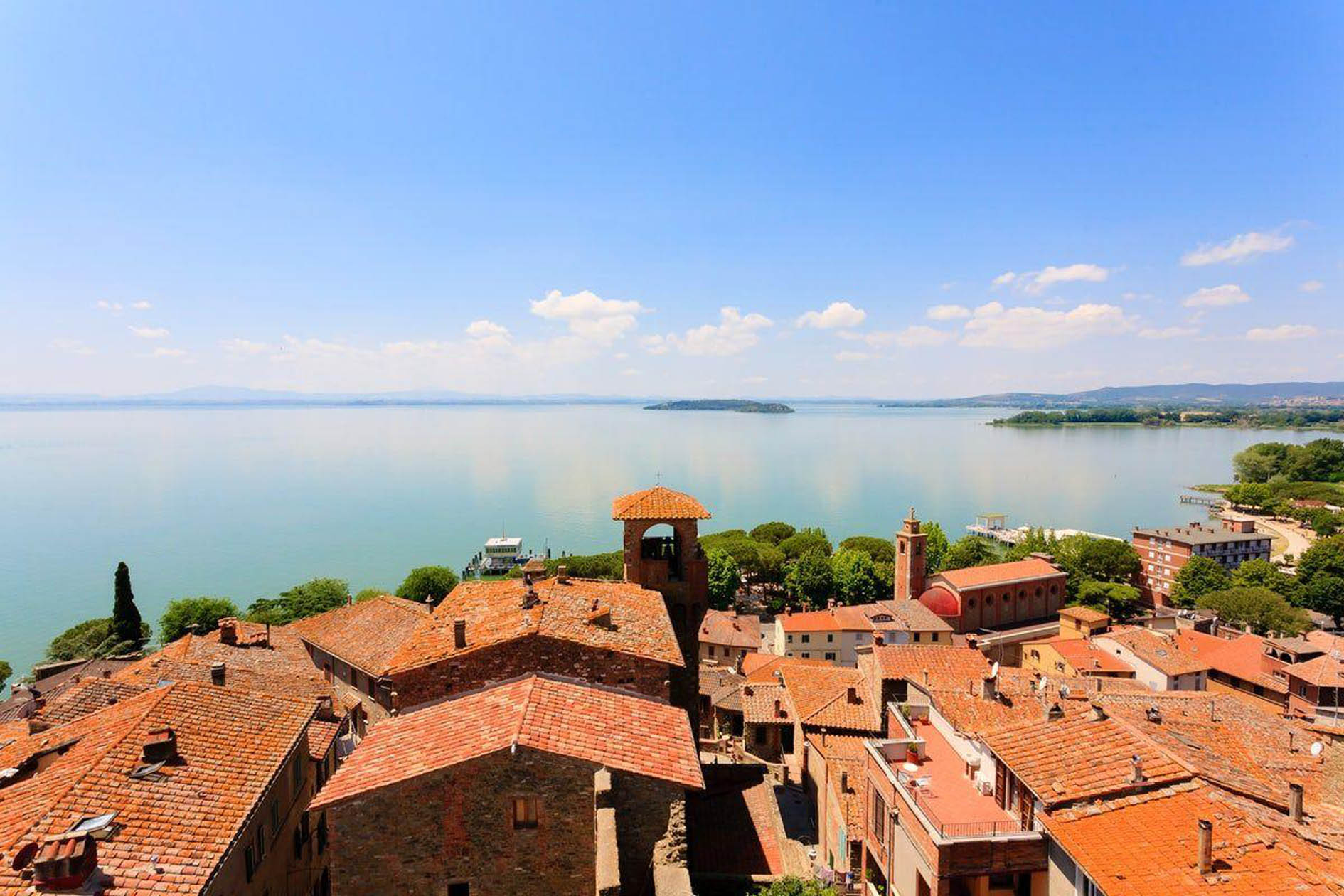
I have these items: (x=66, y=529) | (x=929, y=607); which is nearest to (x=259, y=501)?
(x=66, y=529)

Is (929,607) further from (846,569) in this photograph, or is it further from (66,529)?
(66,529)

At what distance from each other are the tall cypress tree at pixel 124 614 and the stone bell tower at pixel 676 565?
4630 cm

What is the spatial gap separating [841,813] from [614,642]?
8585 mm

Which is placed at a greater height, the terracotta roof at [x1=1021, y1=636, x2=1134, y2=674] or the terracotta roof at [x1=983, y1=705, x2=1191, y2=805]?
the terracotta roof at [x1=983, y1=705, x2=1191, y2=805]

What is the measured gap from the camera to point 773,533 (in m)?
81.9

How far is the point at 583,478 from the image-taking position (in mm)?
160000

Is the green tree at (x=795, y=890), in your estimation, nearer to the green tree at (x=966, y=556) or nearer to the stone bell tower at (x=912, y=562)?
the stone bell tower at (x=912, y=562)

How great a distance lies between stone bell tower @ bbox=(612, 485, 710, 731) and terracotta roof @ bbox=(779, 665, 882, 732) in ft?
15.2

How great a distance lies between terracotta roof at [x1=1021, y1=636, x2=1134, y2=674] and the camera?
3759 cm

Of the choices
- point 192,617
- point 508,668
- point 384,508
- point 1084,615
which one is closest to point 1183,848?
point 508,668

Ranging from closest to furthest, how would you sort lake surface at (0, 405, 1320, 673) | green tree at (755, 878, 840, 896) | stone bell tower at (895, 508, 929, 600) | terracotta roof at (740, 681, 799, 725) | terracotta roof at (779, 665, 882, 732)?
green tree at (755, 878, 840, 896) < terracotta roof at (779, 665, 882, 732) < terracotta roof at (740, 681, 799, 725) < stone bell tower at (895, 508, 929, 600) < lake surface at (0, 405, 1320, 673)

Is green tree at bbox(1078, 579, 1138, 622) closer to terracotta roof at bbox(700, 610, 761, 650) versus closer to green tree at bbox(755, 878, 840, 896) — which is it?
terracotta roof at bbox(700, 610, 761, 650)

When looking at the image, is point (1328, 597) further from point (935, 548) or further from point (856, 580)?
point (856, 580)

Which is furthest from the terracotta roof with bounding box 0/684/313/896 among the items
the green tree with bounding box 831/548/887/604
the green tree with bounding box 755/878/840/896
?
the green tree with bounding box 831/548/887/604
